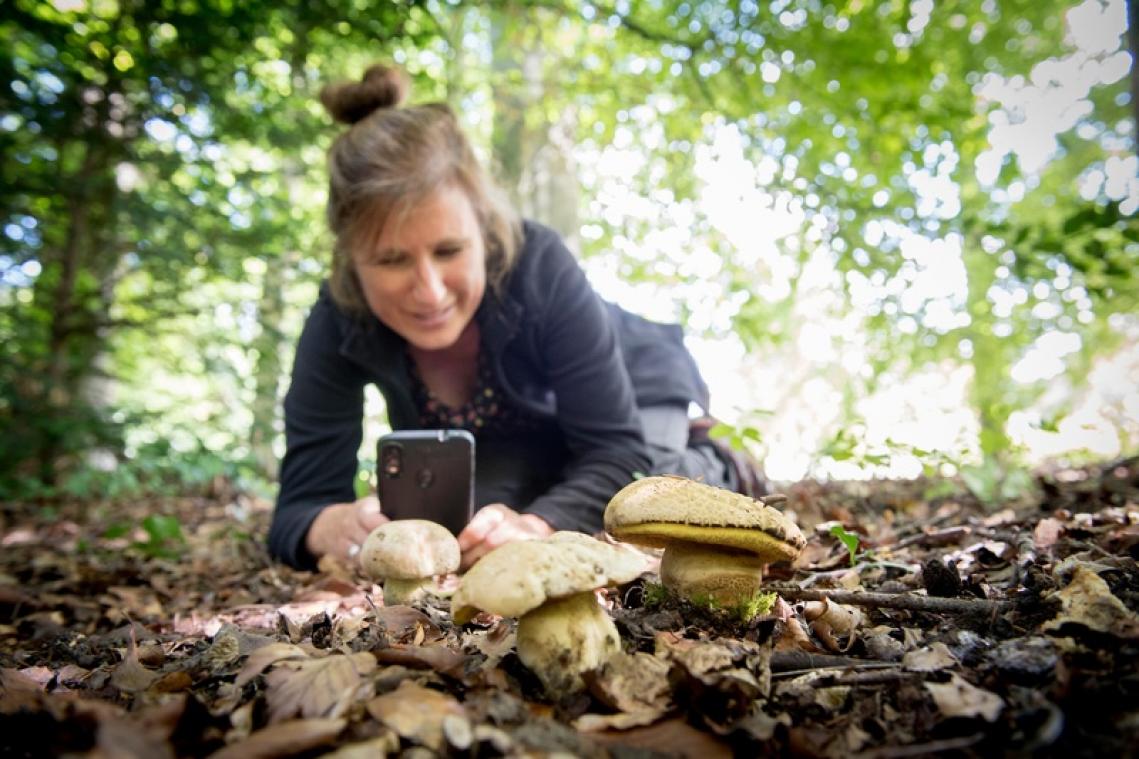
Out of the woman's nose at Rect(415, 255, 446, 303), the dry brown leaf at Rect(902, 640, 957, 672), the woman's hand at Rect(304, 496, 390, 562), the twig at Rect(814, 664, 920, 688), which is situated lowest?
the woman's hand at Rect(304, 496, 390, 562)

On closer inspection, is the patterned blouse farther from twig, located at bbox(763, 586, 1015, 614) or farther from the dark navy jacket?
twig, located at bbox(763, 586, 1015, 614)

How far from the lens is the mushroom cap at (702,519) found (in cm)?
150

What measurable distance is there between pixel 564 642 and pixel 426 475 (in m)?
1.82

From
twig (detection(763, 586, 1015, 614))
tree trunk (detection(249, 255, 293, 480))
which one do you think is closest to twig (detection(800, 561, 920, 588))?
twig (detection(763, 586, 1015, 614))

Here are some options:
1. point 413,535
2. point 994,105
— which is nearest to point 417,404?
point 413,535

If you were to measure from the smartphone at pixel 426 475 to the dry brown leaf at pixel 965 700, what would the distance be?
2.18 meters

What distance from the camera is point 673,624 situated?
1.63m

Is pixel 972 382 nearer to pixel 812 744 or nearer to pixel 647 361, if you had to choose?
pixel 647 361

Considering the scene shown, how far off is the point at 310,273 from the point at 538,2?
327 centimetres

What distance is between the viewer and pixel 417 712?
1167mm

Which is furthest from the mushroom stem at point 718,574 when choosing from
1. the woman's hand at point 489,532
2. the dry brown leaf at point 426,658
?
the woman's hand at point 489,532

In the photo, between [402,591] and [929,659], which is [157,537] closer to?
[402,591]

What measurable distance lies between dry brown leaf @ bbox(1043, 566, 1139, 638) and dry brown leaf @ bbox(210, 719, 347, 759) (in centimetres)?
147

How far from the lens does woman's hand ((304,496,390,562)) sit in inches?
122
